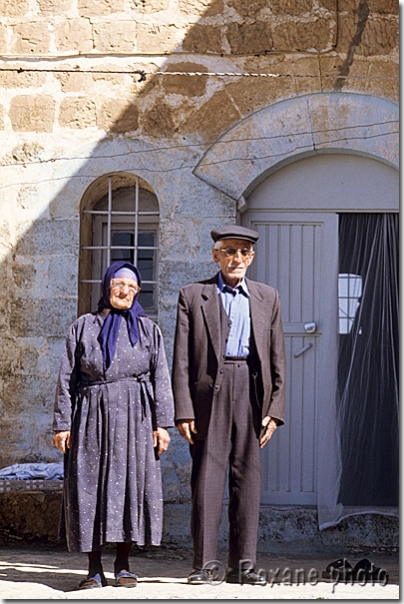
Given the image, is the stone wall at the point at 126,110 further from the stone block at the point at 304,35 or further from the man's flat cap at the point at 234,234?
the man's flat cap at the point at 234,234

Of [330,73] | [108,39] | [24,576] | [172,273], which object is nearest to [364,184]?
[330,73]

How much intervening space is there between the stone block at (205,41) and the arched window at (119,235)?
3.44 feet

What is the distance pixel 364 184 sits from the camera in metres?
7.00

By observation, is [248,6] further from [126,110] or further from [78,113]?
[78,113]

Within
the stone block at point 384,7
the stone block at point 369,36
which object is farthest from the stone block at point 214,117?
the stone block at point 384,7

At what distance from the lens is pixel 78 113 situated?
6973 mm

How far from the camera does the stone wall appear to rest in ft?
22.5

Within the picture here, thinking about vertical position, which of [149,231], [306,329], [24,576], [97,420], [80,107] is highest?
[80,107]

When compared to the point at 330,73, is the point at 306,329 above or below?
below

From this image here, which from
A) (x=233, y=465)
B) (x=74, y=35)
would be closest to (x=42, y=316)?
(x=74, y=35)

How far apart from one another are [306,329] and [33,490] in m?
2.22

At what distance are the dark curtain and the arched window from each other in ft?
4.63

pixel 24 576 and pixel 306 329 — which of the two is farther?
pixel 306 329

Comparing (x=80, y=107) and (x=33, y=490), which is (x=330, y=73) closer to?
(x=80, y=107)
